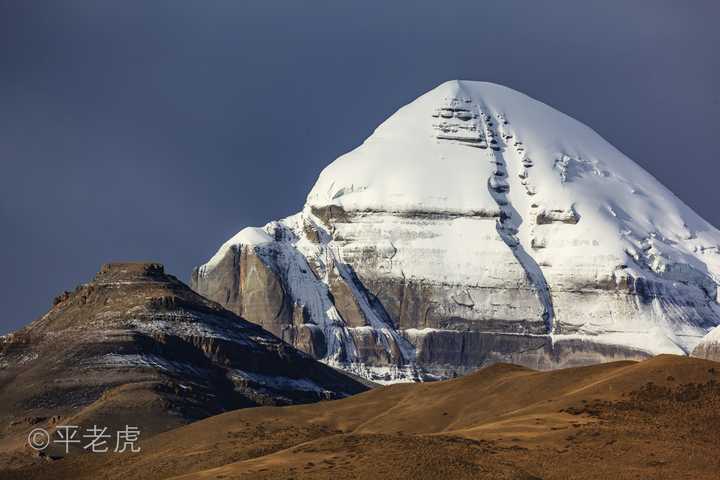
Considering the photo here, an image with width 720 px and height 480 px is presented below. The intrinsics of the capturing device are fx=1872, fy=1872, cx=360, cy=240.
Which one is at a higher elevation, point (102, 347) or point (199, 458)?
point (102, 347)

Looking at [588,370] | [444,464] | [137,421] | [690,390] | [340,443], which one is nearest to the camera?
[444,464]

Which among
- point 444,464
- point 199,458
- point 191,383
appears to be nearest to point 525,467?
point 444,464

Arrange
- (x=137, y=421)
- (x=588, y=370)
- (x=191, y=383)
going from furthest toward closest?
1. (x=191, y=383)
2. (x=137, y=421)
3. (x=588, y=370)

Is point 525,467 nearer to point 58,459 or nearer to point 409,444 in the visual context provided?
point 409,444

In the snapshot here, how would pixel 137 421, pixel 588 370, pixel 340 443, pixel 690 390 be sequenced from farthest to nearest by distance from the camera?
1. pixel 137 421
2. pixel 588 370
3. pixel 690 390
4. pixel 340 443

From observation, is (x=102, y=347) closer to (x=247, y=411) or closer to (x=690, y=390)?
(x=247, y=411)

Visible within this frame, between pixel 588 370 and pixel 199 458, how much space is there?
103ft

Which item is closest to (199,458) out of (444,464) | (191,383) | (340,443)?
(340,443)

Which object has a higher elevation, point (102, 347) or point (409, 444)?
point (102, 347)

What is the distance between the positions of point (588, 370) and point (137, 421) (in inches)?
1898

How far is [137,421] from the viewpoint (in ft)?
546

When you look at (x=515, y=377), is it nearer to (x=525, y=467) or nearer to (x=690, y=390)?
(x=690, y=390)

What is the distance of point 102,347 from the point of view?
198750 millimetres

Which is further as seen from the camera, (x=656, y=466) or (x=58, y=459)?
(x=58, y=459)
